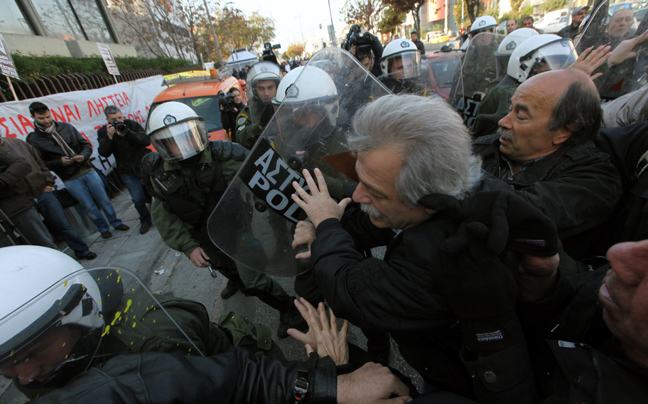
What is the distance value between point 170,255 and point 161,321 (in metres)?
3.28

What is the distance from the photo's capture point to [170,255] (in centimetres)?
389

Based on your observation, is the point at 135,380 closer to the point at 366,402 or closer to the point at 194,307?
the point at 194,307

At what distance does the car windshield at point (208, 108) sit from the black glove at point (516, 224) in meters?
5.41

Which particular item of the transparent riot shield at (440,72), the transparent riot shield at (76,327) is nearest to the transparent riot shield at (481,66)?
A: the transparent riot shield at (440,72)

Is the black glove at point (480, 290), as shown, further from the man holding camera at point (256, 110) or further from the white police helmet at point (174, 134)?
the man holding camera at point (256, 110)

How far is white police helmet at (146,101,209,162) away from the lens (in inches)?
78.3

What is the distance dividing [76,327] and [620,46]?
3245 millimetres

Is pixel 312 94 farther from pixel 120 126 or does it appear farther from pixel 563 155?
pixel 120 126

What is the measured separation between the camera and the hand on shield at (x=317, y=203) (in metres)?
1.13

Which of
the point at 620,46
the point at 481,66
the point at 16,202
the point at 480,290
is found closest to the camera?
the point at 480,290

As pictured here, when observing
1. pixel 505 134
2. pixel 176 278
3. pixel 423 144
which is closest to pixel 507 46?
pixel 505 134

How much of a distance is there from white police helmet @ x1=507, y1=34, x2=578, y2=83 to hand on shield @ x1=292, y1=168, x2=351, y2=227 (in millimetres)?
2471

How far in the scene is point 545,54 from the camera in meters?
2.43

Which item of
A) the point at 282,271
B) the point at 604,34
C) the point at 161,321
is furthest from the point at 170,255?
the point at 604,34
